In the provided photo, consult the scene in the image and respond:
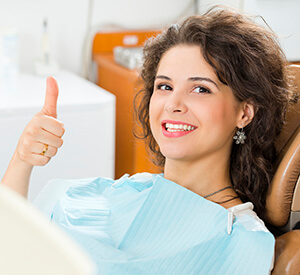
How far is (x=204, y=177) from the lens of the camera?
3.97ft

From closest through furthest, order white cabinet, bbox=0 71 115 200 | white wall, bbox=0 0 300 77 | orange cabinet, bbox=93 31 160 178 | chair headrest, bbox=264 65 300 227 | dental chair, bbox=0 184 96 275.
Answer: dental chair, bbox=0 184 96 275, chair headrest, bbox=264 65 300 227, white cabinet, bbox=0 71 115 200, orange cabinet, bbox=93 31 160 178, white wall, bbox=0 0 300 77

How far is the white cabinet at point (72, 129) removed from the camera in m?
2.04

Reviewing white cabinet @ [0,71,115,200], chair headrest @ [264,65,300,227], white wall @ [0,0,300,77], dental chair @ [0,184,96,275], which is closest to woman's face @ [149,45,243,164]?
chair headrest @ [264,65,300,227]

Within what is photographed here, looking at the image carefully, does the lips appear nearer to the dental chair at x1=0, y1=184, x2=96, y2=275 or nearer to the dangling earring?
the dangling earring

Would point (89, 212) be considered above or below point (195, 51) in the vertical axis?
below

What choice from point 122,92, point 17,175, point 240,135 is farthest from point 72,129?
point 240,135

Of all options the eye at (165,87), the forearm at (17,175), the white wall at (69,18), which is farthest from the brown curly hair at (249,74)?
the white wall at (69,18)

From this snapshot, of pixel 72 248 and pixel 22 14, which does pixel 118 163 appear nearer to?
pixel 22 14

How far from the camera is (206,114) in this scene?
1.15 meters

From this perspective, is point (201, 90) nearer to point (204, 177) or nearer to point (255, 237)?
point (204, 177)

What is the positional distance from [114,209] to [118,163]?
1347mm

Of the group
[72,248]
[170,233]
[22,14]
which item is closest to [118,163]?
[22,14]

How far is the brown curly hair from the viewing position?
1168mm

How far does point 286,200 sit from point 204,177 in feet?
0.63
